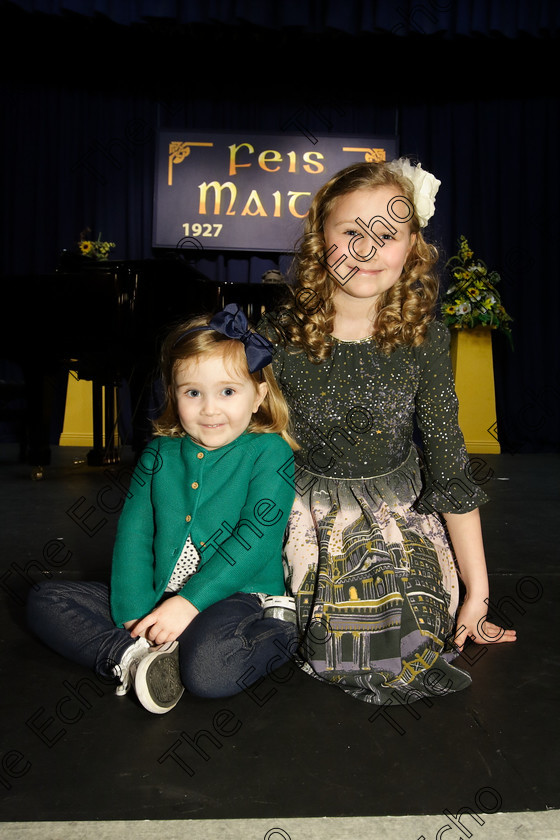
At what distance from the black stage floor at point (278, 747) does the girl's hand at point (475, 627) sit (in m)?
0.03

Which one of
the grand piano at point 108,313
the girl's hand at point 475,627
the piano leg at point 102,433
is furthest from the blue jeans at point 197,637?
the piano leg at point 102,433

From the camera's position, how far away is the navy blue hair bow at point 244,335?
4.06 feet

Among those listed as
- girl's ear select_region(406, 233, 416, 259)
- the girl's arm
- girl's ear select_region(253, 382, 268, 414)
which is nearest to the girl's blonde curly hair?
girl's ear select_region(406, 233, 416, 259)

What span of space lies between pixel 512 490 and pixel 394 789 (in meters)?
2.57

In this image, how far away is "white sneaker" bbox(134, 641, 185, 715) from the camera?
101cm

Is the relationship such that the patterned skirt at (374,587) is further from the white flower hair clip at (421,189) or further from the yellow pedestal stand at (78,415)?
the yellow pedestal stand at (78,415)

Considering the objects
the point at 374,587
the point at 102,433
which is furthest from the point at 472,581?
the point at 102,433

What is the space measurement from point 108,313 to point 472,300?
2.85m

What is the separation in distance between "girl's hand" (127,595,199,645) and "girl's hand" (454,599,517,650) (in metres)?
0.50

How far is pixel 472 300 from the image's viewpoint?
4.83 meters

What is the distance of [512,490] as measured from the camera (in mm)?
3227

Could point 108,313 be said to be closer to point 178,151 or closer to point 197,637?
point 197,637

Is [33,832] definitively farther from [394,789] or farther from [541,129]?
[541,129]

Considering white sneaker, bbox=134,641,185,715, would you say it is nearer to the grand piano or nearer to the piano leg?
the grand piano
